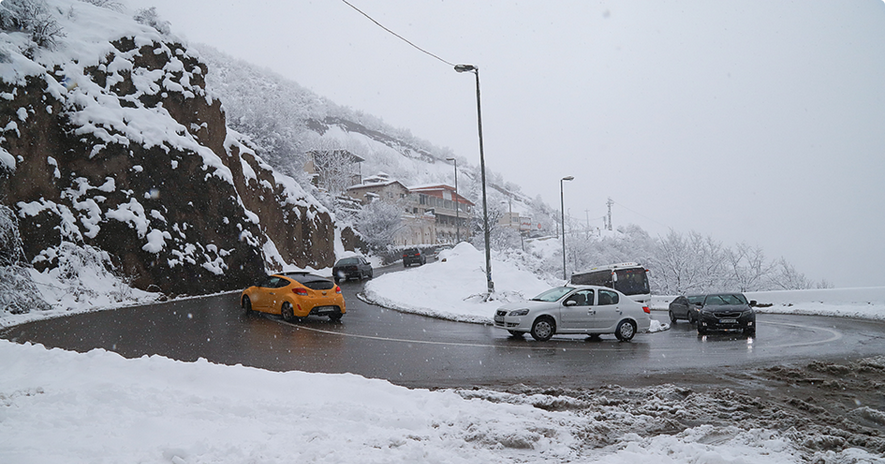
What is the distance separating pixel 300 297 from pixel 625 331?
376 inches

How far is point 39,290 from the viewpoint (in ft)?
64.0

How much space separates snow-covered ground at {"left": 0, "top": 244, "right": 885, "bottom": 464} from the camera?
15.9ft

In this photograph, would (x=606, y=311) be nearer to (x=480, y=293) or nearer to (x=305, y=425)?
(x=480, y=293)

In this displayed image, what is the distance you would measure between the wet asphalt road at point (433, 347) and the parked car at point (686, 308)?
9.55 ft

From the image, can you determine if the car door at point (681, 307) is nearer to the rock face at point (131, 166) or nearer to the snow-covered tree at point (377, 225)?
the rock face at point (131, 166)

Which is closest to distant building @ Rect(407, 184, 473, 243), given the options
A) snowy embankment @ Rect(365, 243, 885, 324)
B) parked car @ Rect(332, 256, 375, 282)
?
parked car @ Rect(332, 256, 375, 282)

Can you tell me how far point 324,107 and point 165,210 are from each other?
16622cm

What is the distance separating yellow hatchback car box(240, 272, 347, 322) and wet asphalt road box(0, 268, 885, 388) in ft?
1.40

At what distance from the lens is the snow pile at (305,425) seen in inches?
190

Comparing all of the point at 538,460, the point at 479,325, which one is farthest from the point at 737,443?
the point at 479,325

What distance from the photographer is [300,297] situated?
1630 centimetres

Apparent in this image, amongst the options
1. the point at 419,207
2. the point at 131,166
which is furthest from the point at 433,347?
the point at 419,207

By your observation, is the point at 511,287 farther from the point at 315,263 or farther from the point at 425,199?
the point at 425,199

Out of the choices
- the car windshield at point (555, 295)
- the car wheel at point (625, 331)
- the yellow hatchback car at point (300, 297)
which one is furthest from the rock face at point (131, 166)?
the car wheel at point (625, 331)
